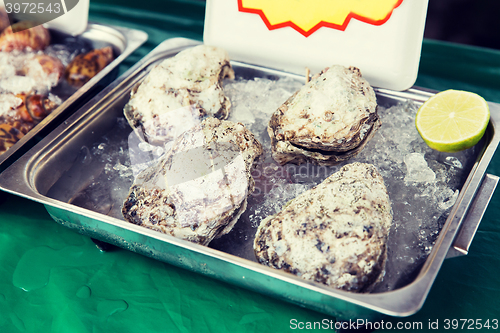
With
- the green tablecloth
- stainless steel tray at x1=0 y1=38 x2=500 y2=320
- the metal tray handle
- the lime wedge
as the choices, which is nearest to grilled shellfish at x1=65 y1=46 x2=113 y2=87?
stainless steel tray at x1=0 y1=38 x2=500 y2=320

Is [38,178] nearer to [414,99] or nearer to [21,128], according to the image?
[21,128]

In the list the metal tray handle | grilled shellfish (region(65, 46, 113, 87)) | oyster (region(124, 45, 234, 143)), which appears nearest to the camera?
the metal tray handle

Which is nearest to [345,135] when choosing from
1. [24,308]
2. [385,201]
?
[385,201]

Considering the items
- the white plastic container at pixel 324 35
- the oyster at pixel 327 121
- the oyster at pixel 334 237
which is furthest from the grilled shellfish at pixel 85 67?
the oyster at pixel 334 237

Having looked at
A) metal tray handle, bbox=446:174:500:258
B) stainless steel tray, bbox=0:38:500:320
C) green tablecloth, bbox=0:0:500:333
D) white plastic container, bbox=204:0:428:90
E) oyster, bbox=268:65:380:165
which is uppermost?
white plastic container, bbox=204:0:428:90

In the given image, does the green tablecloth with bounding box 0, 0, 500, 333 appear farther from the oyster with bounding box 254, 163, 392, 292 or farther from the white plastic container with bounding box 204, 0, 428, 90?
the white plastic container with bounding box 204, 0, 428, 90

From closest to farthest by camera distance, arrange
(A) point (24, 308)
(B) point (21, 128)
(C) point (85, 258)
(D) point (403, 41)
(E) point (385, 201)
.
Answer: (E) point (385, 201), (A) point (24, 308), (C) point (85, 258), (D) point (403, 41), (B) point (21, 128)

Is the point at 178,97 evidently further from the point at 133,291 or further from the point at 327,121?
the point at 133,291
